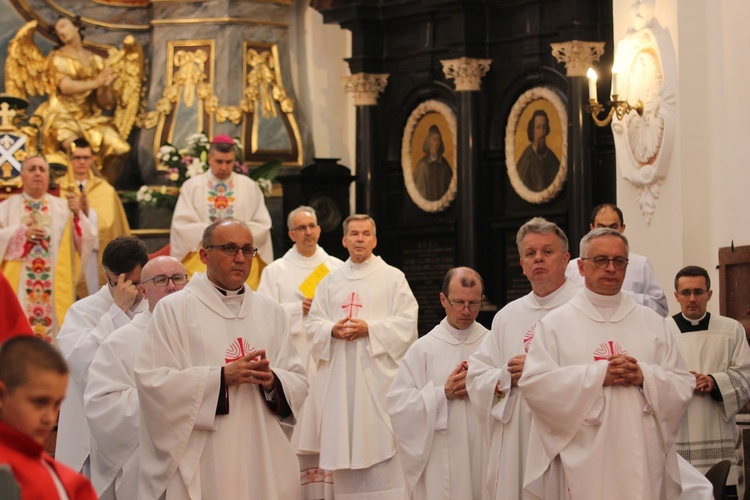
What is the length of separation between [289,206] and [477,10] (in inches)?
121

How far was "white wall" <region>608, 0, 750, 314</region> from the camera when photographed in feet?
32.7

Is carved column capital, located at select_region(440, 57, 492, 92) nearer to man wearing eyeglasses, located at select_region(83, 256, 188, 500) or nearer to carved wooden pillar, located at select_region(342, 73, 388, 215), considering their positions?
carved wooden pillar, located at select_region(342, 73, 388, 215)

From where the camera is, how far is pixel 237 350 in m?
6.39

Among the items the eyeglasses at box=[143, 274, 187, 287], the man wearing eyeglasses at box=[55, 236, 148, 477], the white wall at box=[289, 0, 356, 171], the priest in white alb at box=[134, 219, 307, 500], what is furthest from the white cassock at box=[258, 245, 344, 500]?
the white wall at box=[289, 0, 356, 171]

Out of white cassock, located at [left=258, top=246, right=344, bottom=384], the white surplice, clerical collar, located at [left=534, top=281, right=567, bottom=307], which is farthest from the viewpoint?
the white surplice

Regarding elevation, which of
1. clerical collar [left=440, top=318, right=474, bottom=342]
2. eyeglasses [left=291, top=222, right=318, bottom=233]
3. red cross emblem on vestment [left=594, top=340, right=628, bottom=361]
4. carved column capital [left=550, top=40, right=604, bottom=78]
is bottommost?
red cross emblem on vestment [left=594, top=340, right=628, bottom=361]

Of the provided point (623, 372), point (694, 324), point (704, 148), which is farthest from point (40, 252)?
point (623, 372)

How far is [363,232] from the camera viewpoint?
10672 millimetres

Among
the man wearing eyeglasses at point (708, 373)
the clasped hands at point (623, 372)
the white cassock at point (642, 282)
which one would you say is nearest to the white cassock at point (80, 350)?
the clasped hands at point (623, 372)

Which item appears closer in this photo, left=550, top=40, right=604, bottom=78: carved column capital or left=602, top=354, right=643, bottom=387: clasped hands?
left=602, top=354, right=643, bottom=387: clasped hands

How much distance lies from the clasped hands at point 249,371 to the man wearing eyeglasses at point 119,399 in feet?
2.31

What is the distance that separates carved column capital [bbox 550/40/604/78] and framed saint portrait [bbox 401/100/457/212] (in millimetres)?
2128

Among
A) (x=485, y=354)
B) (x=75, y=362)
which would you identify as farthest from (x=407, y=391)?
(x=75, y=362)

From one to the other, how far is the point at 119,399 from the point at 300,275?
5073mm
